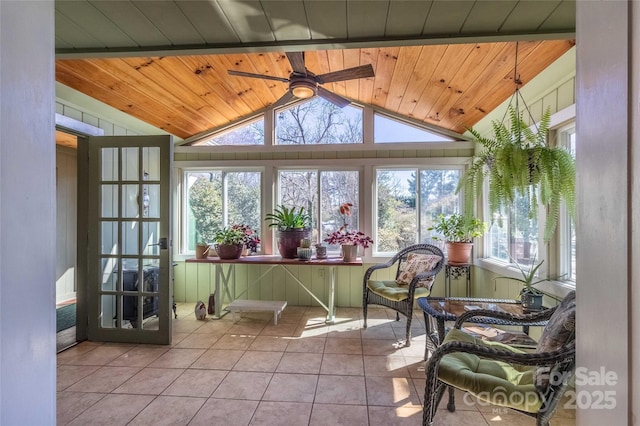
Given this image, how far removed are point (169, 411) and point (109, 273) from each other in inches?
70.5

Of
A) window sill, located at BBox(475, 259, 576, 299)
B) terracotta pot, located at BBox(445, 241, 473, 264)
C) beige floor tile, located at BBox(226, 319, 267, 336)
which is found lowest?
beige floor tile, located at BBox(226, 319, 267, 336)

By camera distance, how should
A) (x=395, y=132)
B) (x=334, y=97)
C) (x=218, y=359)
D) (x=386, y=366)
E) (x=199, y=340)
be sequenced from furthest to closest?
(x=395, y=132)
(x=199, y=340)
(x=334, y=97)
(x=218, y=359)
(x=386, y=366)

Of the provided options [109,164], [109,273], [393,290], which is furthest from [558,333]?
[109,164]

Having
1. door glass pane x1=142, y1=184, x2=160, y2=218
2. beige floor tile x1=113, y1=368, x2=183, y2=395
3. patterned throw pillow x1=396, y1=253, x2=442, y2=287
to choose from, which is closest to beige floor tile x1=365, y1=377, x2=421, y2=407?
patterned throw pillow x1=396, y1=253, x2=442, y2=287

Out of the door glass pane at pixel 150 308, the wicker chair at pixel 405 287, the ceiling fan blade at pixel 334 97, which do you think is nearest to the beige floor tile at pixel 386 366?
the wicker chair at pixel 405 287

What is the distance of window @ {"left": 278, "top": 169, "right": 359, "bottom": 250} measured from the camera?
4.27 metres

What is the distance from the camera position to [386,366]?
8.57 feet

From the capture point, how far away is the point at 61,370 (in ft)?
8.32

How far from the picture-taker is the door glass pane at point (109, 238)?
3143 mm

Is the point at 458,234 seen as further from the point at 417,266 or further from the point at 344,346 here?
the point at 344,346

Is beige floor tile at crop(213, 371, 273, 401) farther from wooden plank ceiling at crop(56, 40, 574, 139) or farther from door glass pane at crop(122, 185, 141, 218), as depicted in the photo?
wooden plank ceiling at crop(56, 40, 574, 139)

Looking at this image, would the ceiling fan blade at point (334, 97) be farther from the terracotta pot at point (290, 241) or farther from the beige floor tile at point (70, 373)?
the beige floor tile at point (70, 373)

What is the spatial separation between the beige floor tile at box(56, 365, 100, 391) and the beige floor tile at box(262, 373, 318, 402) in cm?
153

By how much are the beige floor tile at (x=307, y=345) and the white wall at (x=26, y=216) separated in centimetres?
250
